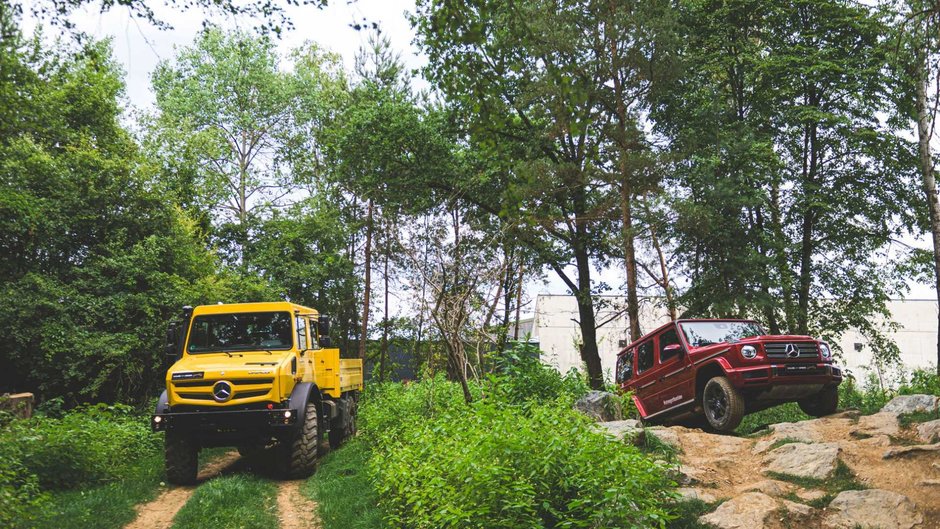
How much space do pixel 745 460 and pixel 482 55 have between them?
6.00 m

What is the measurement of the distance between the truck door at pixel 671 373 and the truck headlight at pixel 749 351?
117 centimetres

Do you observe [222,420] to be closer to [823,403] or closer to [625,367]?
[625,367]

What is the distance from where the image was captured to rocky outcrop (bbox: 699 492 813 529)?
19.2 ft

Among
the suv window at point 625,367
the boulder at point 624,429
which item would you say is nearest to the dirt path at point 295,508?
the boulder at point 624,429

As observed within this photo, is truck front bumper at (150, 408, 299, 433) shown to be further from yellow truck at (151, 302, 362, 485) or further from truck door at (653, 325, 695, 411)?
truck door at (653, 325, 695, 411)

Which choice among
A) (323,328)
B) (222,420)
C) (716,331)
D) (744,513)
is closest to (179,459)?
(222,420)

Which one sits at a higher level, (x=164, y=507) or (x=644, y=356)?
(x=644, y=356)

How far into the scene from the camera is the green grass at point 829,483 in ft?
21.1

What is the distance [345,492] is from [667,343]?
20.7 ft

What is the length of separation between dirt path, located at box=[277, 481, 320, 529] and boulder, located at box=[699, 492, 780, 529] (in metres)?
4.56

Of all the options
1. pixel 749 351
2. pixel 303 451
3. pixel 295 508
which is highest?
pixel 749 351

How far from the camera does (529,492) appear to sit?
568 cm

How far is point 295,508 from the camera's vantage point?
29.2 ft

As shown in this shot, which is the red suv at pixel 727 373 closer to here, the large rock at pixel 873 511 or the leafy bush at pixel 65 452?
the large rock at pixel 873 511
